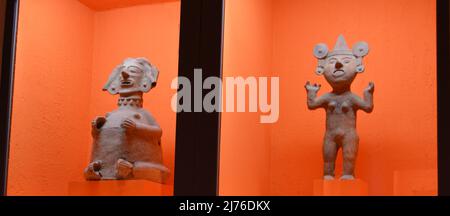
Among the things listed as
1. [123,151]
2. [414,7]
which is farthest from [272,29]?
[123,151]

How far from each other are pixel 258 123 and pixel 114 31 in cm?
66

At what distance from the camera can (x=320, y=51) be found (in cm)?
283

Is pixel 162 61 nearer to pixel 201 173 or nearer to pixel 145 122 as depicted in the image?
pixel 145 122

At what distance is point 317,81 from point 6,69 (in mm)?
1093

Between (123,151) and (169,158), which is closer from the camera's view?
(169,158)

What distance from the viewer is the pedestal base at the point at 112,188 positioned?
2861 millimetres

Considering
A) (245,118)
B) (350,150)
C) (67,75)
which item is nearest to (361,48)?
(350,150)

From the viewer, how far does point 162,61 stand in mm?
2908

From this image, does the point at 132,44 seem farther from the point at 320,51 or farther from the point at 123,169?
the point at 320,51

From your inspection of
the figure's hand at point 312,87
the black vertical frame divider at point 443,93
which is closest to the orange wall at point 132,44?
the figure's hand at point 312,87

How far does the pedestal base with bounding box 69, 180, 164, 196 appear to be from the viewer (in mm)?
Result: 2861

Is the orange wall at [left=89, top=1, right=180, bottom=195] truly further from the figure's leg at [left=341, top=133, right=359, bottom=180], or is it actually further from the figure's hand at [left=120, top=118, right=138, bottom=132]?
the figure's leg at [left=341, top=133, right=359, bottom=180]
